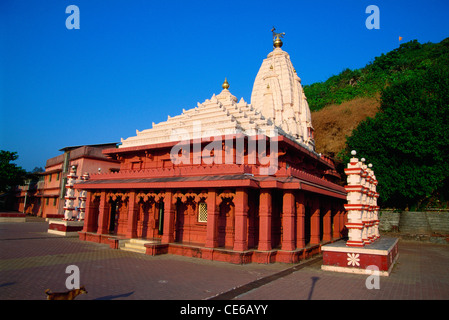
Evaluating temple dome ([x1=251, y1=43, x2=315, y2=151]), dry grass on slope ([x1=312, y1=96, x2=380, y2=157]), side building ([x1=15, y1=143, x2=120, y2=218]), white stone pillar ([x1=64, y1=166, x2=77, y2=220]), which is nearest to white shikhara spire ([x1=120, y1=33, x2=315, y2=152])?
temple dome ([x1=251, y1=43, x2=315, y2=151])

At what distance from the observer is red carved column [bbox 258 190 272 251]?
43.0ft

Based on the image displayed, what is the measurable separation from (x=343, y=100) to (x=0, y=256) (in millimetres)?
54531

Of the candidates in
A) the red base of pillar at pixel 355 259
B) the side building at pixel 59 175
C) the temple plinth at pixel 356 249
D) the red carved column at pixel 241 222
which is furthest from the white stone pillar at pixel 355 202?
the side building at pixel 59 175

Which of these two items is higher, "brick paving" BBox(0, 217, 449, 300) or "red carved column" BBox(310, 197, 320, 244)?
"red carved column" BBox(310, 197, 320, 244)

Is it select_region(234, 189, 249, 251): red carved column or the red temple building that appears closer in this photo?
select_region(234, 189, 249, 251): red carved column

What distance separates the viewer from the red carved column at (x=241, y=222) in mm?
12945

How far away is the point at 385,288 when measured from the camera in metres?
9.05

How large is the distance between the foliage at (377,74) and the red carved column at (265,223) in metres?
45.5

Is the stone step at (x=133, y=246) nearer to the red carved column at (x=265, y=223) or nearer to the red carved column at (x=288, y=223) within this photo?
the red carved column at (x=265, y=223)

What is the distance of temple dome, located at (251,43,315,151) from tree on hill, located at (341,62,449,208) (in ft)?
20.3

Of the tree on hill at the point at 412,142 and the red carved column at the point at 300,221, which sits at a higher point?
the tree on hill at the point at 412,142

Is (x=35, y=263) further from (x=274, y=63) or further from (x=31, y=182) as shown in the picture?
(x=31, y=182)

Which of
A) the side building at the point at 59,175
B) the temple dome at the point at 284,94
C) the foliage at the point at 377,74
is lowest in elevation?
the side building at the point at 59,175

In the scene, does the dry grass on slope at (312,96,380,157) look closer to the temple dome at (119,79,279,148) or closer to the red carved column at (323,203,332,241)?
the red carved column at (323,203,332,241)
